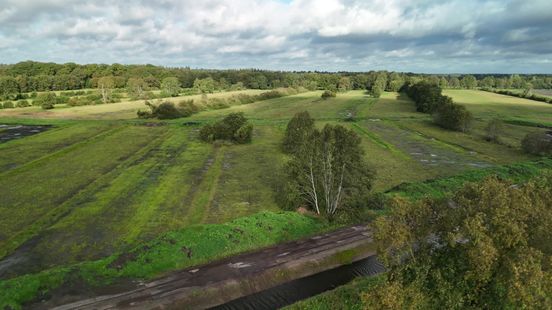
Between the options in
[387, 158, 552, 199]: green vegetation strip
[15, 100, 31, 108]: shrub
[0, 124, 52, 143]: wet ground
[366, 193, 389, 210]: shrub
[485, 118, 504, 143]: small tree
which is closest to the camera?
[366, 193, 389, 210]: shrub

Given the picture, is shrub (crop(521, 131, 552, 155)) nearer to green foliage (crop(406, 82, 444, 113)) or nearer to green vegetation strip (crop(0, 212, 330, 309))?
green foliage (crop(406, 82, 444, 113))

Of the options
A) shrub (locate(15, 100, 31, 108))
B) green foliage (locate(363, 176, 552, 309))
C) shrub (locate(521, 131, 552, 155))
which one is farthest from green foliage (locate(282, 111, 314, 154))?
shrub (locate(15, 100, 31, 108))

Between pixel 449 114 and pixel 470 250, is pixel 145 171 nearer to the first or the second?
pixel 470 250

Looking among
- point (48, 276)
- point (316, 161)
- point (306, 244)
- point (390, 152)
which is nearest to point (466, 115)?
point (390, 152)

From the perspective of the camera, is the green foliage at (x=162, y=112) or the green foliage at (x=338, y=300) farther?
the green foliage at (x=162, y=112)

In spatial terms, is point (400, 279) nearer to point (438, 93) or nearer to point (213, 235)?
point (213, 235)

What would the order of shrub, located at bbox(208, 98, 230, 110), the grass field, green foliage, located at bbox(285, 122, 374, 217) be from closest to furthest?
the grass field < green foliage, located at bbox(285, 122, 374, 217) < shrub, located at bbox(208, 98, 230, 110)

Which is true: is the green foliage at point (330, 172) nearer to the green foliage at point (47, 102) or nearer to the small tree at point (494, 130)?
the small tree at point (494, 130)

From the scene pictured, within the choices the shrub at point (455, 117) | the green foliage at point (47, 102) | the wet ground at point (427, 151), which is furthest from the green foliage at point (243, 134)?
the green foliage at point (47, 102)

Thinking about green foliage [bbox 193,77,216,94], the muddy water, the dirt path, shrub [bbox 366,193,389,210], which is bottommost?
the muddy water
